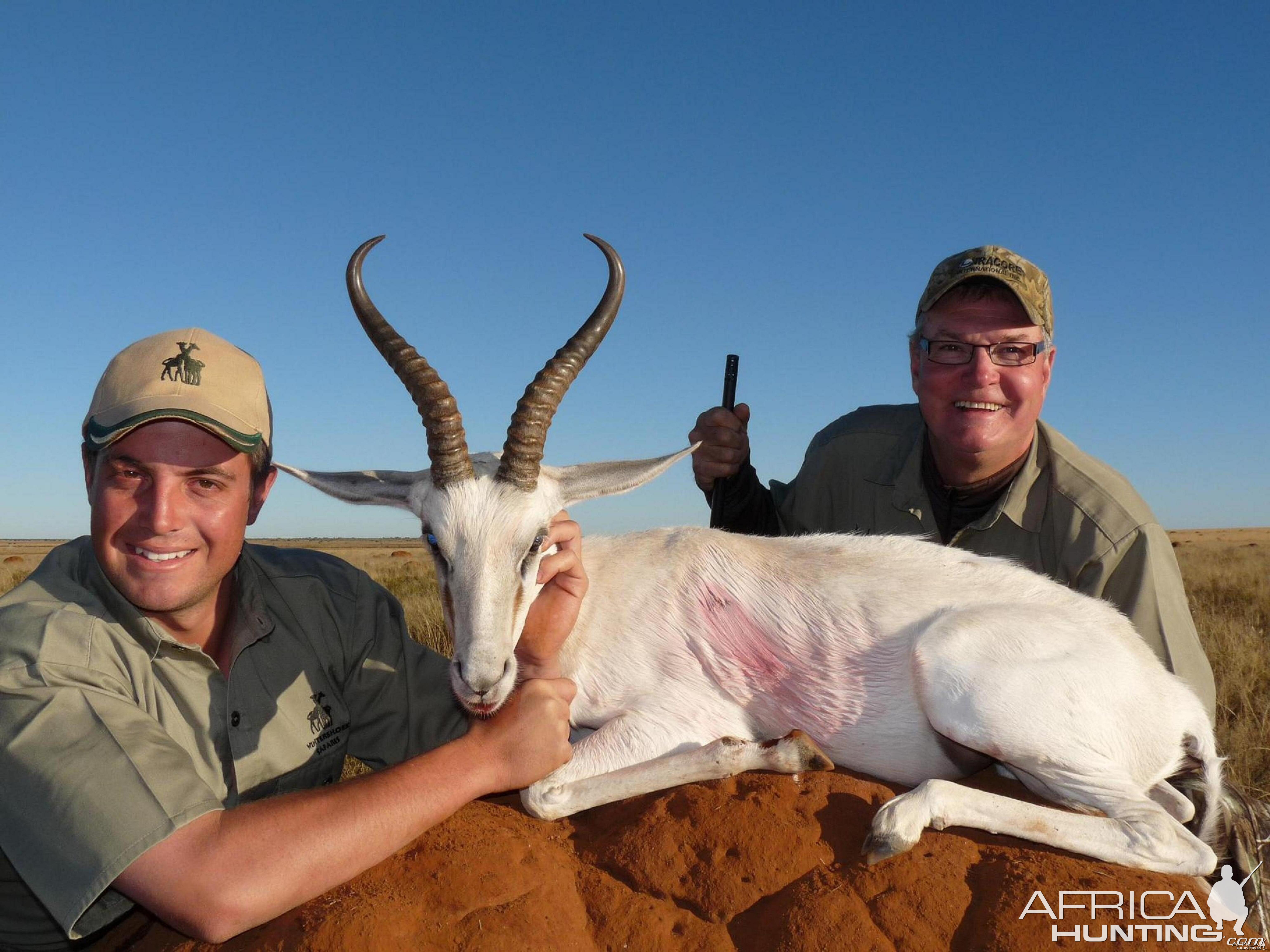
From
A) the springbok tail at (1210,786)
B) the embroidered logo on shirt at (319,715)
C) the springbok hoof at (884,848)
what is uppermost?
the embroidered logo on shirt at (319,715)

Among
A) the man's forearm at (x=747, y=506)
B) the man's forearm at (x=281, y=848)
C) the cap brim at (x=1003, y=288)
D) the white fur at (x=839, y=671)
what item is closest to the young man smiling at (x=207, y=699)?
the man's forearm at (x=281, y=848)

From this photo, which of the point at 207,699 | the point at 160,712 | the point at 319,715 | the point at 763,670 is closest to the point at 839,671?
the point at 763,670

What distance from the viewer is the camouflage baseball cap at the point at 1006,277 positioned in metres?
6.02

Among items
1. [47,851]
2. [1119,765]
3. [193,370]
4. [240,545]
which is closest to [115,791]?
[47,851]

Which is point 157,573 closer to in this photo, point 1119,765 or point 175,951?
point 175,951

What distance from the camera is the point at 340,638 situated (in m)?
4.90

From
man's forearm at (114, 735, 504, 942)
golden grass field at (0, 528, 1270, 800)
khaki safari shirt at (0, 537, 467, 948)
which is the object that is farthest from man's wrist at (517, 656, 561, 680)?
golden grass field at (0, 528, 1270, 800)

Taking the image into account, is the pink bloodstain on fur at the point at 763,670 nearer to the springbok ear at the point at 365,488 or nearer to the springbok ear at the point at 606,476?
the springbok ear at the point at 606,476

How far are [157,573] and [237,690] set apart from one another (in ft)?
2.35

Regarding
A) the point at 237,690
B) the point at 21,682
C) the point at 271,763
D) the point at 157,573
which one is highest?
the point at 157,573

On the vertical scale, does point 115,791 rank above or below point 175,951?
above

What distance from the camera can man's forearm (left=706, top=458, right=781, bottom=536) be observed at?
24.1 feet

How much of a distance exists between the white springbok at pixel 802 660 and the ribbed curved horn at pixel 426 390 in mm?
12

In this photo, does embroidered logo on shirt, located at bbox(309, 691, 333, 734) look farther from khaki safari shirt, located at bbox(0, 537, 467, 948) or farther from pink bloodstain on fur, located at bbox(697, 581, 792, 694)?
pink bloodstain on fur, located at bbox(697, 581, 792, 694)
